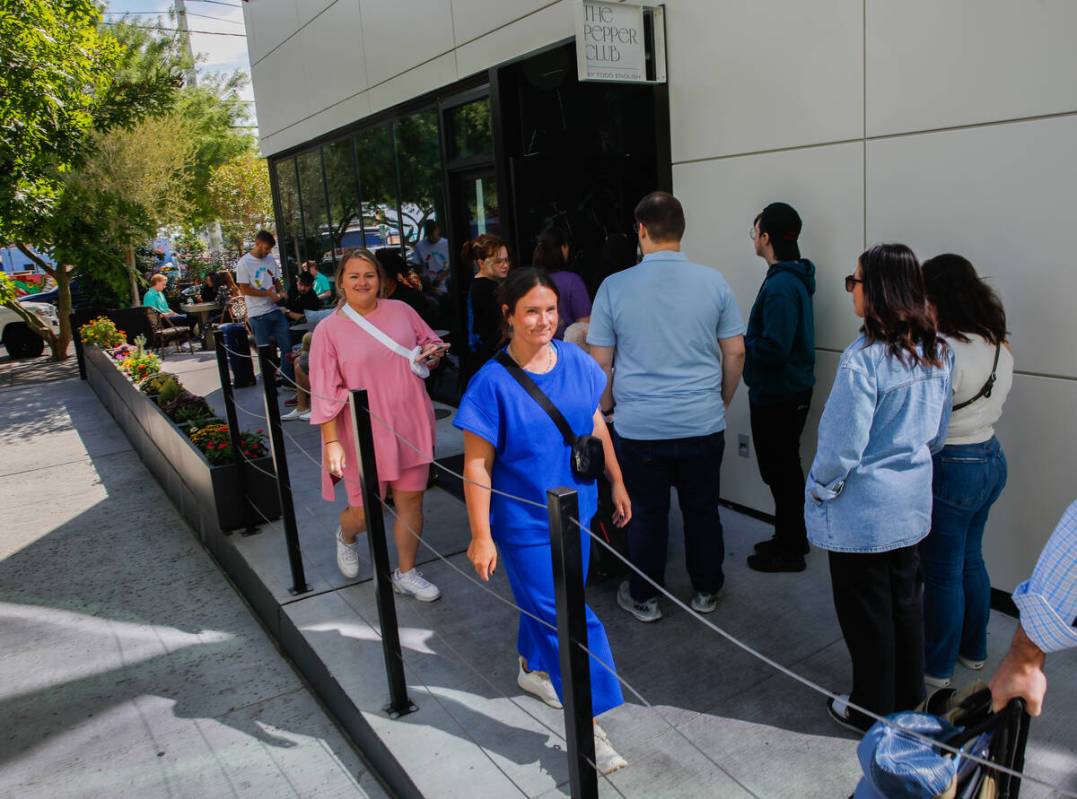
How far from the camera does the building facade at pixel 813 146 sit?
3.62 meters

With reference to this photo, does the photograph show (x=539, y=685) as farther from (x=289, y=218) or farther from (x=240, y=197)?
(x=240, y=197)

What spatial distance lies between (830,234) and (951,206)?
2.41 ft

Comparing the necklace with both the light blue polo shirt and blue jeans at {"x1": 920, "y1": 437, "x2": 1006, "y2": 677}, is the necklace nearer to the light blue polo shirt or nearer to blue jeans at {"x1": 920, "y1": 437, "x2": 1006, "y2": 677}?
the light blue polo shirt

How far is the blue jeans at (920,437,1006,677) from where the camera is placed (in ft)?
10.3

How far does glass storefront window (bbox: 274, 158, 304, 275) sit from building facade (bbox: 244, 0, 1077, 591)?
15.8 feet

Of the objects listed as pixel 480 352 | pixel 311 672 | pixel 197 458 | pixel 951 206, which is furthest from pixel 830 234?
pixel 197 458

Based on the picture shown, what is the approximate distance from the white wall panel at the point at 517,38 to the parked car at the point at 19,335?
45.4 feet

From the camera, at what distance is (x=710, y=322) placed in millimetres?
3779

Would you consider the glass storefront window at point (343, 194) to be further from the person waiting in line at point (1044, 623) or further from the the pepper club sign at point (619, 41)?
the person waiting in line at point (1044, 623)

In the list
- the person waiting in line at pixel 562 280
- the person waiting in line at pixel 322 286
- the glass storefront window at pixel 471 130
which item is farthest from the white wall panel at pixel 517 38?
the person waiting in line at pixel 322 286

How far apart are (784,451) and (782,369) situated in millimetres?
460

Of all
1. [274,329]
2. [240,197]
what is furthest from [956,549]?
[240,197]

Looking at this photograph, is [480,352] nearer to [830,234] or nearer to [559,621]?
[830,234]

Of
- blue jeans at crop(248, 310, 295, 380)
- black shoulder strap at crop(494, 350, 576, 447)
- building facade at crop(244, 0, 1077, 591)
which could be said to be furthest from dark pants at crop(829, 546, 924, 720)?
blue jeans at crop(248, 310, 295, 380)
